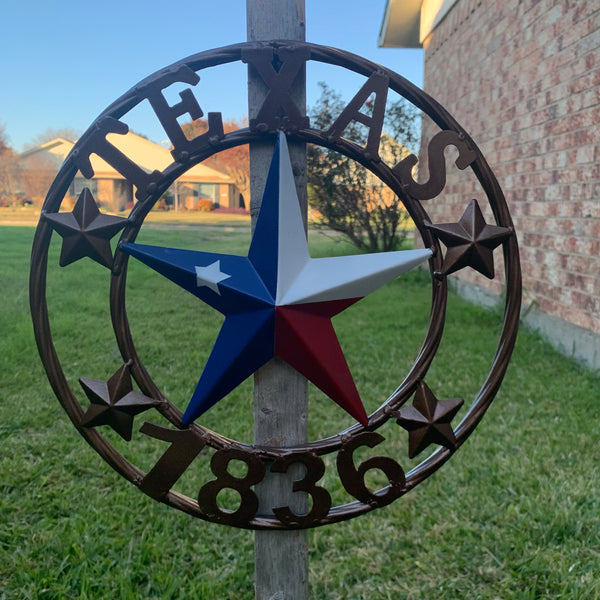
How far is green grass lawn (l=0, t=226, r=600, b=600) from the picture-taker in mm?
1965

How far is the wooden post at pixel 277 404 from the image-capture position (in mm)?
1366

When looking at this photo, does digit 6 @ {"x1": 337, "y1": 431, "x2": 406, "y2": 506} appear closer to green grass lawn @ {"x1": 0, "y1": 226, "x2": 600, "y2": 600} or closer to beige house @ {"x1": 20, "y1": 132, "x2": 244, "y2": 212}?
green grass lawn @ {"x1": 0, "y1": 226, "x2": 600, "y2": 600}

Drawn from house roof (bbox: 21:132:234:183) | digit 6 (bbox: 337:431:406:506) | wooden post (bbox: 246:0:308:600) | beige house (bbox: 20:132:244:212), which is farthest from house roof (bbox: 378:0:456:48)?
digit 6 (bbox: 337:431:406:506)

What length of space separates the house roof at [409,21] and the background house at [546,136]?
106cm

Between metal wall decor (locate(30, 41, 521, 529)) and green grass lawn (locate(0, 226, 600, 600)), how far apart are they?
31.0 inches

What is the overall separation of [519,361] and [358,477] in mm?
3022

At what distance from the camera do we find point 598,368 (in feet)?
11.9

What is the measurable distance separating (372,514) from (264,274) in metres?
1.52

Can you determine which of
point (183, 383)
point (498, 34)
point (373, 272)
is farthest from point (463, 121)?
point (373, 272)

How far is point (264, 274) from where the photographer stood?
1.32 meters

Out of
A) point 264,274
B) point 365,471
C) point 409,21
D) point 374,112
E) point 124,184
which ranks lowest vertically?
point 365,471

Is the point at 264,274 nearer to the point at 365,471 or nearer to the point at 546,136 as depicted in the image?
the point at 365,471

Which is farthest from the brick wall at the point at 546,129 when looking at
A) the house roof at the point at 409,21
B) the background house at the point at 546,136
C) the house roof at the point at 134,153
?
the house roof at the point at 134,153

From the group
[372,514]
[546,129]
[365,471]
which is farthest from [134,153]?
[365,471]
